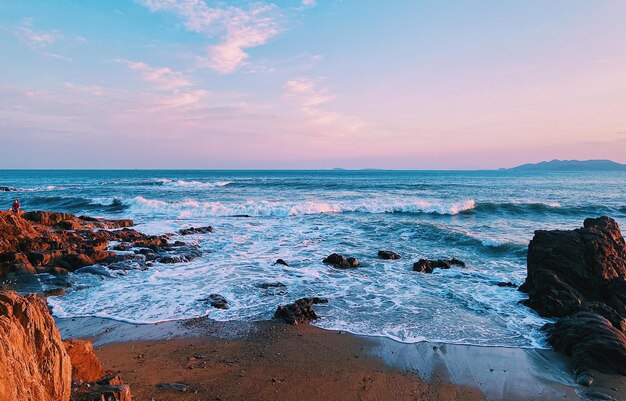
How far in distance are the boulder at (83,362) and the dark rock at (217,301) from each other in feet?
12.9

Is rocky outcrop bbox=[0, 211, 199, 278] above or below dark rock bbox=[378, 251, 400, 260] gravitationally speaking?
above

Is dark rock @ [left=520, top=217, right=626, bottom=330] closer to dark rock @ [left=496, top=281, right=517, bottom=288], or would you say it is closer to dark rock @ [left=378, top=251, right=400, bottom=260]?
dark rock @ [left=496, top=281, right=517, bottom=288]

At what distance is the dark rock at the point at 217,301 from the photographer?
9148 millimetres

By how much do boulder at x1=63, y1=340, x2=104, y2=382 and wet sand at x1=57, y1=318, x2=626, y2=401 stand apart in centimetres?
60

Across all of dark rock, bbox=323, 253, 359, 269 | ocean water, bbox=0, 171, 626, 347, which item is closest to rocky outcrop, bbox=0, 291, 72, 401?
ocean water, bbox=0, 171, 626, 347

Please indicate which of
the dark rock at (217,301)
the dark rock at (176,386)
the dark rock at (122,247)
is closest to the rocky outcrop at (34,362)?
the dark rock at (176,386)

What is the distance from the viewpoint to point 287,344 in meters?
7.27

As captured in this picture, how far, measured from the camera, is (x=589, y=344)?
6.88m

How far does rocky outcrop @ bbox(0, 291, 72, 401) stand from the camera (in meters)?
2.86

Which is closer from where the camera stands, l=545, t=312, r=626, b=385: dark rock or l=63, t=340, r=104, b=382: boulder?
l=63, t=340, r=104, b=382: boulder

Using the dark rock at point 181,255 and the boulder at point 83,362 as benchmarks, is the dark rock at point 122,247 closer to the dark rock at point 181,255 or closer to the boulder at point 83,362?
the dark rock at point 181,255

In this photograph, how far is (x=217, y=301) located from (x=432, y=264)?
7.90 meters

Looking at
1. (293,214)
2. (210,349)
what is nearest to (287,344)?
(210,349)

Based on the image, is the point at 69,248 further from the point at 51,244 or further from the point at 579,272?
the point at 579,272
